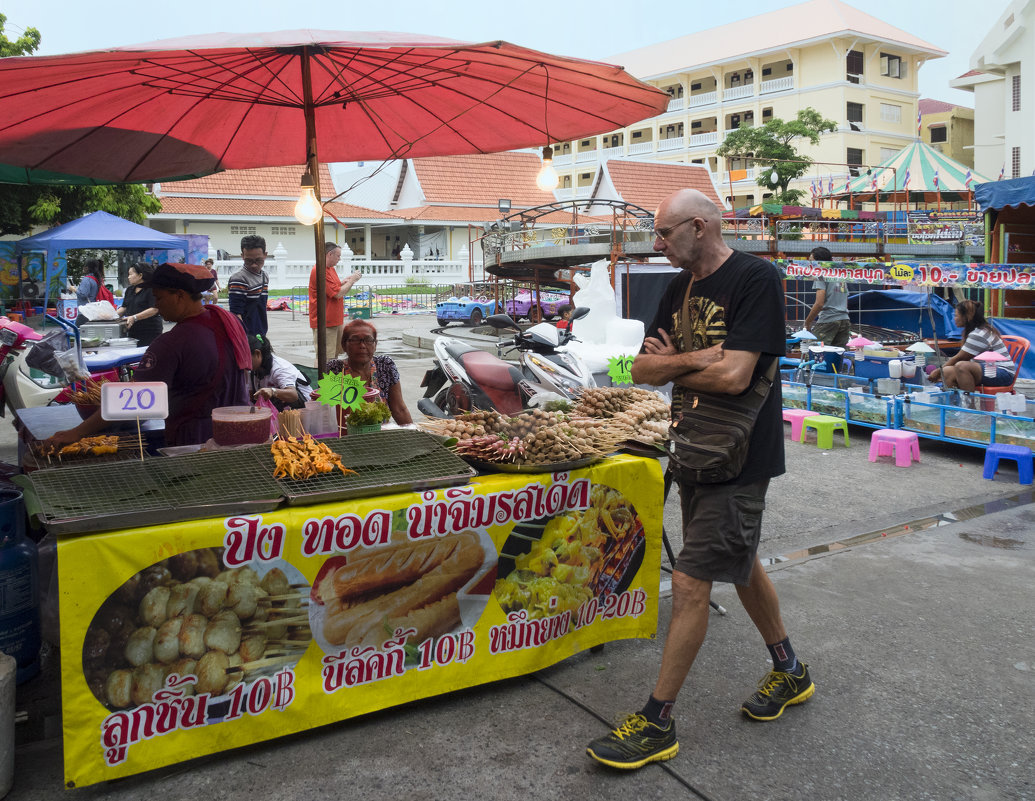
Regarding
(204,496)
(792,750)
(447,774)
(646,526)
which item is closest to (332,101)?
(204,496)

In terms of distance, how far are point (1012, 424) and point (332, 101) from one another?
6294mm

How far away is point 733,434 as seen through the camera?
9.33 ft

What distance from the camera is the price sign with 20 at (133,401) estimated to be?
308 cm

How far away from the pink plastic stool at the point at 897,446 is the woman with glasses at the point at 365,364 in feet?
15.4

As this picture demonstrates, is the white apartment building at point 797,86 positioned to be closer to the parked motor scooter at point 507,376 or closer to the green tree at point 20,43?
the green tree at point 20,43

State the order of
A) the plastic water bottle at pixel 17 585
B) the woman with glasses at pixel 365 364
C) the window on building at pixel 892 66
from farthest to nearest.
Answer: the window on building at pixel 892 66
the woman with glasses at pixel 365 364
the plastic water bottle at pixel 17 585

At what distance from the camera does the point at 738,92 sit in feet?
169

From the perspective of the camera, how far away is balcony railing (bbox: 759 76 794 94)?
4903 centimetres

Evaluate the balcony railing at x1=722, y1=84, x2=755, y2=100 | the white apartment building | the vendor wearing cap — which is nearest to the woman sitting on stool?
the vendor wearing cap

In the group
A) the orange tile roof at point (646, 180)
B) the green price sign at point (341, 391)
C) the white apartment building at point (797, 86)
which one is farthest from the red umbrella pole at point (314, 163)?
the white apartment building at point (797, 86)

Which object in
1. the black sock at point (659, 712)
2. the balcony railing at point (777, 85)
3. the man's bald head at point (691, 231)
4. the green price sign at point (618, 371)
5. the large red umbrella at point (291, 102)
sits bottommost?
the black sock at point (659, 712)

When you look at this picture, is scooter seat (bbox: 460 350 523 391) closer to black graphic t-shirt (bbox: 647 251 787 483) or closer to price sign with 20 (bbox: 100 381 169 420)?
black graphic t-shirt (bbox: 647 251 787 483)

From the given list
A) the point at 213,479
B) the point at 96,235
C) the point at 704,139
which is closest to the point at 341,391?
the point at 213,479

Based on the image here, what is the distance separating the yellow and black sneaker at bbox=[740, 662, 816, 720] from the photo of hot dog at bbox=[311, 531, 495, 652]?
1.16 metres
